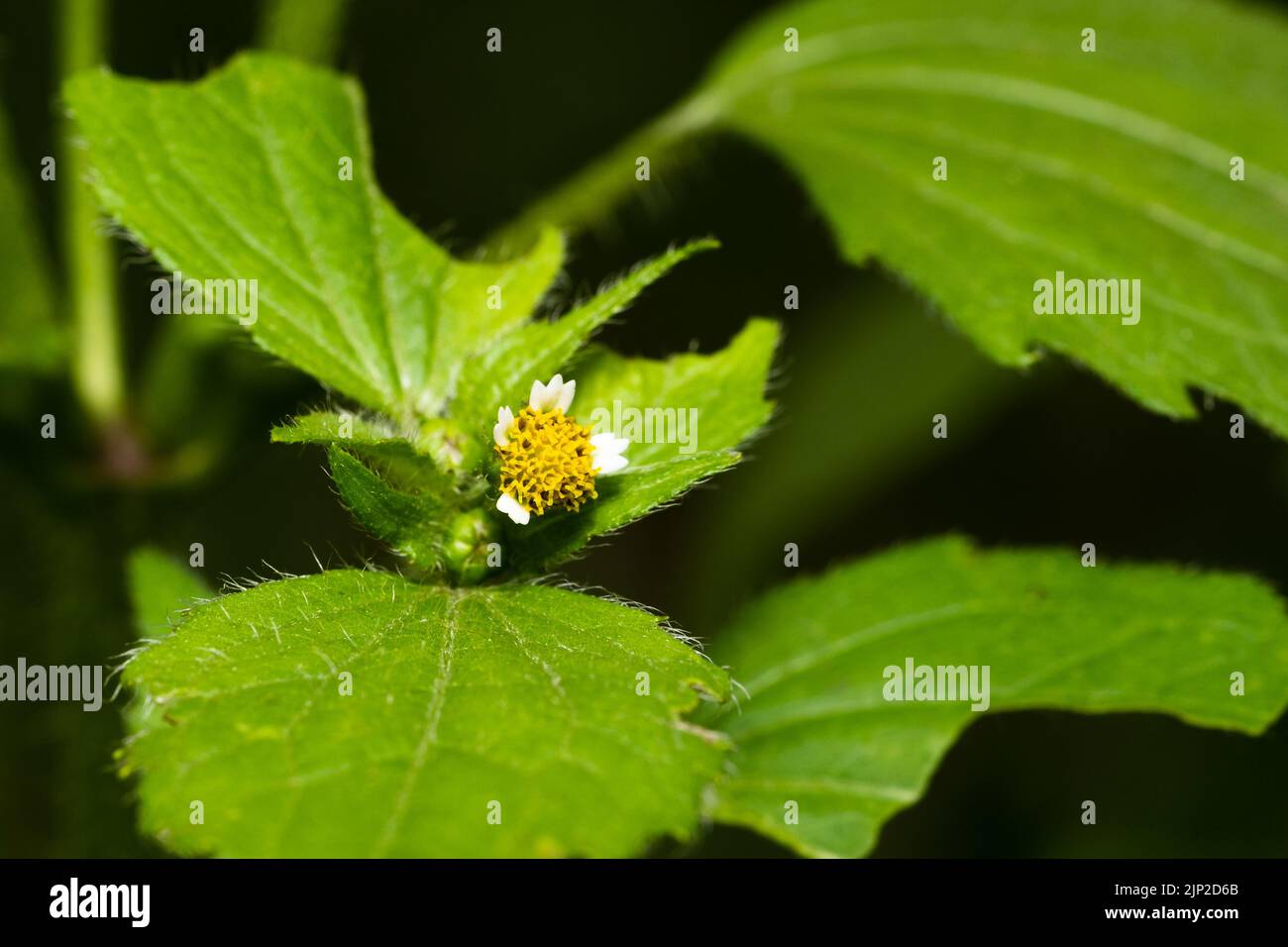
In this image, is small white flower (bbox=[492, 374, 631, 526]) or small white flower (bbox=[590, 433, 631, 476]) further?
small white flower (bbox=[590, 433, 631, 476])

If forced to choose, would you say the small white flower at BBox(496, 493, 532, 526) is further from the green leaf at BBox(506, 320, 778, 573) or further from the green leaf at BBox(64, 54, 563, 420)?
the green leaf at BBox(64, 54, 563, 420)

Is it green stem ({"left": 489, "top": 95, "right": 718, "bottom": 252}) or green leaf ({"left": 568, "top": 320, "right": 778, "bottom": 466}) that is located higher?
green stem ({"left": 489, "top": 95, "right": 718, "bottom": 252})

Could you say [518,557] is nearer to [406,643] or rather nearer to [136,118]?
[406,643]

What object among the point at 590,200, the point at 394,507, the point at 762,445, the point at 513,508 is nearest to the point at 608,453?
the point at 513,508

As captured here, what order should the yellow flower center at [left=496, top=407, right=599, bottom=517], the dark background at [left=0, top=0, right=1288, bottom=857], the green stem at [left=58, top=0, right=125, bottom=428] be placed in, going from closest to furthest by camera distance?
the yellow flower center at [left=496, top=407, right=599, bottom=517], the green stem at [left=58, top=0, right=125, bottom=428], the dark background at [left=0, top=0, right=1288, bottom=857]

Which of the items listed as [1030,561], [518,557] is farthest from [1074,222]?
[518,557]

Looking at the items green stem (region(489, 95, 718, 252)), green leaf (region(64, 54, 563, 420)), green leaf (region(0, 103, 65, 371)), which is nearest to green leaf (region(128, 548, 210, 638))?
green leaf (region(0, 103, 65, 371))

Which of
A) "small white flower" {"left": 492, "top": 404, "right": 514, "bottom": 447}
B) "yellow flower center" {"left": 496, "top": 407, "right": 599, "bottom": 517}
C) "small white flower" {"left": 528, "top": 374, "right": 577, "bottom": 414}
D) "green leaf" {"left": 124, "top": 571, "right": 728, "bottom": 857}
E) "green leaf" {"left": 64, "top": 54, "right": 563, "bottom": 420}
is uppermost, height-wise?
"green leaf" {"left": 64, "top": 54, "right": 563, "bottom": 420}

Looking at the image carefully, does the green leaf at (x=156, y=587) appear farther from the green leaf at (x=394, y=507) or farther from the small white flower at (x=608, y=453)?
the small white flower at (x=608, y=453)
